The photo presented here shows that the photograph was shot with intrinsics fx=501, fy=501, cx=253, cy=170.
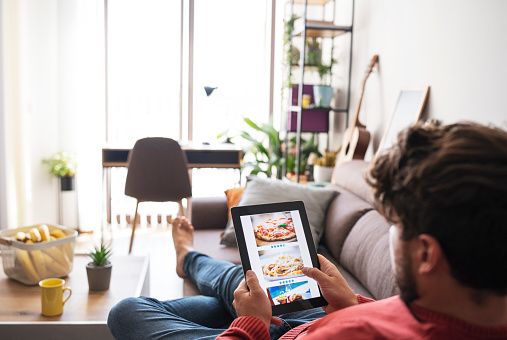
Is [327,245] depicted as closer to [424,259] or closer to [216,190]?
[424,259]

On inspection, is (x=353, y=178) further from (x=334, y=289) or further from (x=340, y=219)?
(x=334, y=289)

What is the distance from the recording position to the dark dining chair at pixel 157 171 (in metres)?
3.27

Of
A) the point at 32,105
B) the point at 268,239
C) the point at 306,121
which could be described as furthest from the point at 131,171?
the point at 268,239

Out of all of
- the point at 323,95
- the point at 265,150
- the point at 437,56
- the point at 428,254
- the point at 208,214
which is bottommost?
the point at 208,214

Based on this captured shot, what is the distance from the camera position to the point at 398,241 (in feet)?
2.19

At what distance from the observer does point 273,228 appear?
1120mm

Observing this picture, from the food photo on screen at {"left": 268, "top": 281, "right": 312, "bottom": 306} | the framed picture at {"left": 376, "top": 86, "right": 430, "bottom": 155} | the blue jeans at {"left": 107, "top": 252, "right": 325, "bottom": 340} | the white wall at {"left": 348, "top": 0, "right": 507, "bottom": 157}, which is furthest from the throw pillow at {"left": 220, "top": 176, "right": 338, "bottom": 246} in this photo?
the food photo on screen at {"left": 268, "top": 281, "right": 312, "bottom": 306}

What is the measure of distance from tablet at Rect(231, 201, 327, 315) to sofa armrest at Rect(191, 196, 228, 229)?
5.21ft

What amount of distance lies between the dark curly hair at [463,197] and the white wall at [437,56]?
3.15 ft

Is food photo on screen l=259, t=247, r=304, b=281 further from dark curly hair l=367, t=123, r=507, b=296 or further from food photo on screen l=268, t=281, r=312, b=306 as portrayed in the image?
dark curly hair l=367, t=123, r=507, b=296

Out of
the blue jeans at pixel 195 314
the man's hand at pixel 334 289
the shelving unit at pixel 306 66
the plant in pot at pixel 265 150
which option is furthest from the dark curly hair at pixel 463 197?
the plant in pot at pixel 265 150

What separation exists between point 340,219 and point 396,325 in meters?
1.51

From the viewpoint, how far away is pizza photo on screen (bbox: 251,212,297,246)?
3.61ft

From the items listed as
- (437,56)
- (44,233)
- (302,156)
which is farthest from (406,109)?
(44,233)
